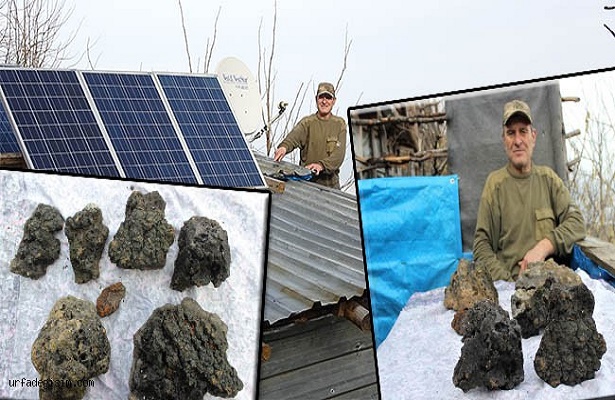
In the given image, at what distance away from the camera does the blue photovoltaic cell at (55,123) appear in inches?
259

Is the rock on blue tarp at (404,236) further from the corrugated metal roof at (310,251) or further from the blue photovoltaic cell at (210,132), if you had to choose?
the blue photovoltaic cell at (210,132)

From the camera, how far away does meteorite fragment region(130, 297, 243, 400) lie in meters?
5.07

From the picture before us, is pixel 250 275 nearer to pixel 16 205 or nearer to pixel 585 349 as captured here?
pixel 16 205

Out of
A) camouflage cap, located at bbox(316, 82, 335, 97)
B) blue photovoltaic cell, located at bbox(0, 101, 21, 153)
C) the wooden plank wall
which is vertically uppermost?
camouflage cap, located at bbox(316, 82, 335, 97)

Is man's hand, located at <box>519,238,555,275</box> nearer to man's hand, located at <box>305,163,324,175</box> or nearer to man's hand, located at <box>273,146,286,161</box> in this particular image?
man's hand, located at <box>305,163,324,175</box>

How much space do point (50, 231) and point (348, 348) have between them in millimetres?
2361

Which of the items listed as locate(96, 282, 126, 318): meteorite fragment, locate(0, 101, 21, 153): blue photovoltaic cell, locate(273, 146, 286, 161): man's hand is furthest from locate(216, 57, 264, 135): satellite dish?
locate(96, 282, 126, 318): meteorite fragment

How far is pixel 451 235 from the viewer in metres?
5.21

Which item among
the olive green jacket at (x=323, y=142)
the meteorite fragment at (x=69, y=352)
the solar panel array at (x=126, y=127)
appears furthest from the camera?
the olive green jacket at (x=323, y=142)

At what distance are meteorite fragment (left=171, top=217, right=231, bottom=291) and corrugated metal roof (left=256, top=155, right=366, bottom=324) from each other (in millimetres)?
469

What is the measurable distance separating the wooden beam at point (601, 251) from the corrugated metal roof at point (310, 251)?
4.96 feet

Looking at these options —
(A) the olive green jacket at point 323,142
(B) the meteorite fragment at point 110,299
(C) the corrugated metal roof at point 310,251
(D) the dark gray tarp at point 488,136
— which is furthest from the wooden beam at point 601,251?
(A) the olive green jacket at point 323,142

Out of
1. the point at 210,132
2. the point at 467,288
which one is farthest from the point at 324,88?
the point at 467,288

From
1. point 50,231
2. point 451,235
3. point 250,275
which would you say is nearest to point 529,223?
point 451,235
